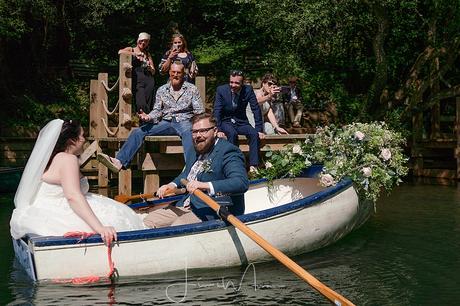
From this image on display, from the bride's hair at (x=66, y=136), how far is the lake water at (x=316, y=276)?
3.96 ft

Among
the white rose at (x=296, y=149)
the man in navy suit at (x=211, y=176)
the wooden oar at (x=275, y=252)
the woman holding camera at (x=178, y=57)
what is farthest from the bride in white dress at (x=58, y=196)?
the woman holding camera at (x=178, y=57)

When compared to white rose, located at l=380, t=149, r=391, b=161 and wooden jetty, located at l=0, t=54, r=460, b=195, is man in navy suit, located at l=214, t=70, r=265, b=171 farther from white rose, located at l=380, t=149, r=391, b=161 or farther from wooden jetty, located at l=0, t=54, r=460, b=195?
white rose, located at l=380, t=149, r=391, b=161

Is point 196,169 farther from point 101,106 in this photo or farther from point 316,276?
point 101,106

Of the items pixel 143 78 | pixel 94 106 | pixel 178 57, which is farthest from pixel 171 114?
pixel 94 106

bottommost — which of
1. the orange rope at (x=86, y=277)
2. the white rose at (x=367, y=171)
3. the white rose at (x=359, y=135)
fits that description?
the orange rope at (x=86, y=277)

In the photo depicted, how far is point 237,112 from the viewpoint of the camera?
1061 cm

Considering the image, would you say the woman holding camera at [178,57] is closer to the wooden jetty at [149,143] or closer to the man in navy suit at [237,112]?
the wooden jetty at [149,143]

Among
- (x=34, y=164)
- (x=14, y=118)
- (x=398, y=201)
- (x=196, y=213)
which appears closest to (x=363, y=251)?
(x=196, y=213)

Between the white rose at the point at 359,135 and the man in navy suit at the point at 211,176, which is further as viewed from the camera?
the white rose at the point at 359,135

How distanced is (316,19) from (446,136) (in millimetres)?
4223

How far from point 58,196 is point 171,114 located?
3.43 m

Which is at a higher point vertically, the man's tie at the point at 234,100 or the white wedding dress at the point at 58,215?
the man's tie at the point at 234,100

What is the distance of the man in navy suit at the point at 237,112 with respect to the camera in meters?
10.4

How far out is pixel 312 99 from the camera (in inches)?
806
